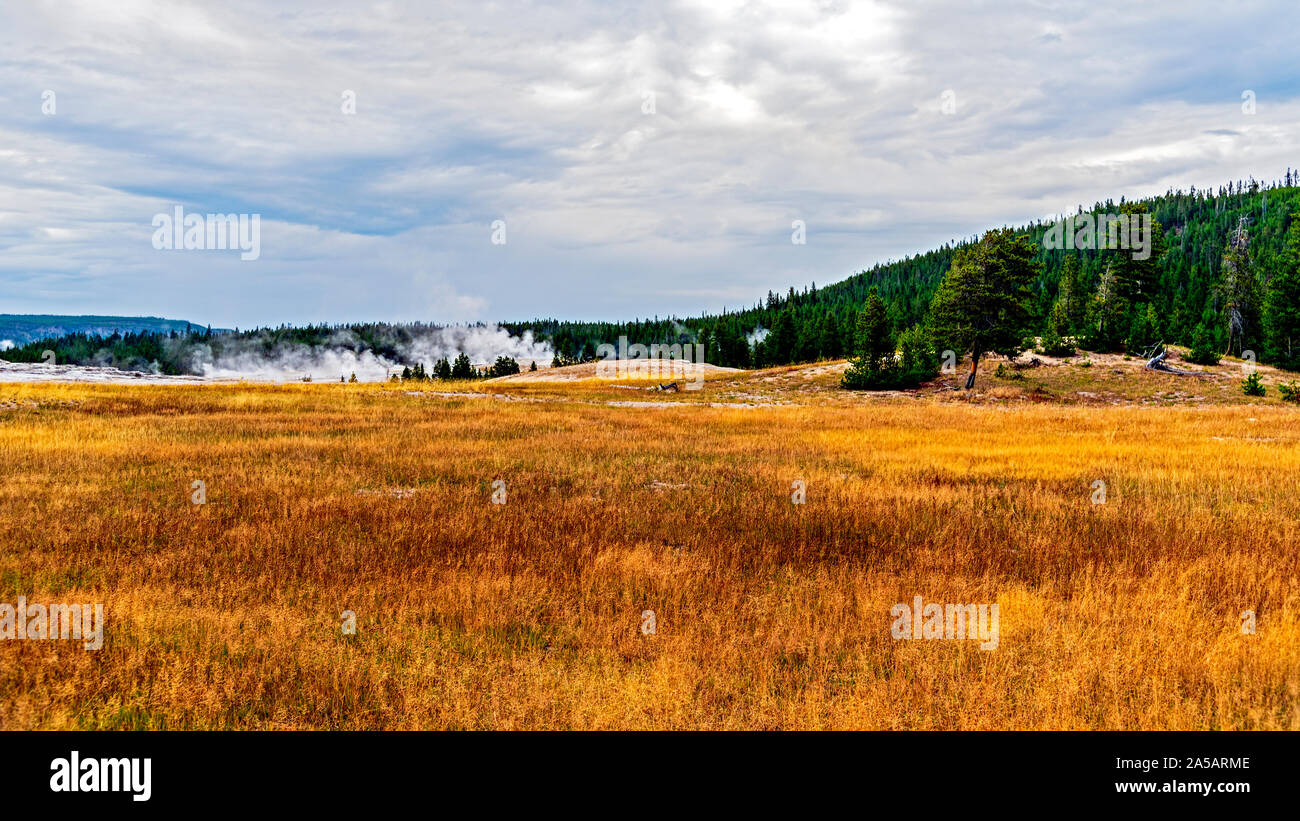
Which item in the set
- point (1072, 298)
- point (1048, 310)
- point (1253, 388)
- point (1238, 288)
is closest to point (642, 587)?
point (1253, 388)

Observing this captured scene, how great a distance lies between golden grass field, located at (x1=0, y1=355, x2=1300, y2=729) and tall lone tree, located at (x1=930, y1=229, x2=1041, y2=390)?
1457 inches

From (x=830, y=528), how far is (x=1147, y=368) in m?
56.5

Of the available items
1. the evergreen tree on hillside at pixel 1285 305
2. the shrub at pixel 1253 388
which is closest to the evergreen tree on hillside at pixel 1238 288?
the evergreen tree on hillside at pixel 1285 305

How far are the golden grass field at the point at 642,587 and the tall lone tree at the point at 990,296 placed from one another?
37007 mm

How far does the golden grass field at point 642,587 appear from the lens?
4672mm

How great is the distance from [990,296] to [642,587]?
173 ft

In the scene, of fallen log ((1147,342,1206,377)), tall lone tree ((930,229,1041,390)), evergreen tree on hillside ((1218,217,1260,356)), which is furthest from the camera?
evergreen tree on hillside ((1218,217,1260,356))

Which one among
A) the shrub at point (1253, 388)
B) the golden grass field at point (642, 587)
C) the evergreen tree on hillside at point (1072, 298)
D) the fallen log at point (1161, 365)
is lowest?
the golden grass field at point (642, 587)

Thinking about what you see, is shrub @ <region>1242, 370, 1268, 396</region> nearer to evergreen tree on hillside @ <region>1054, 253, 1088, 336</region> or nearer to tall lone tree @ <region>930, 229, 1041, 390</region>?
tall lone tree @ <region>930, 229, 1041, 390</region>

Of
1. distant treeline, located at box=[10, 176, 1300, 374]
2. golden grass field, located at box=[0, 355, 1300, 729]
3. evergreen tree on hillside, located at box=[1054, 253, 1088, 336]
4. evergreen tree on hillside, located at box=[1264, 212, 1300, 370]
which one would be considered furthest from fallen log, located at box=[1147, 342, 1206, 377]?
golden grass field, located at box=[0, 355, 1300, 729]

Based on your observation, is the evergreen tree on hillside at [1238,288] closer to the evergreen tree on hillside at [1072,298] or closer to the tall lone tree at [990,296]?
the evergreen tree on hillside at [1072,298]

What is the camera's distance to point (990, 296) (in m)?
51.6

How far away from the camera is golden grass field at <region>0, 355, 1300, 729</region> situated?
4.67 meters
